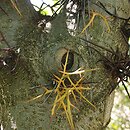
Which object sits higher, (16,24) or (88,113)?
(16,24)

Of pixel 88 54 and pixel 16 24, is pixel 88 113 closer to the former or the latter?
pixel 88 54

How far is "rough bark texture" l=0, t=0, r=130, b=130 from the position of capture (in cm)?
76

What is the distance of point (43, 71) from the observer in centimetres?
77

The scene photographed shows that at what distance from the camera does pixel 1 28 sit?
817mm

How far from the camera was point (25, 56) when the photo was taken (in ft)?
2.59

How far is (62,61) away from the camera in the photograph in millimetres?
765

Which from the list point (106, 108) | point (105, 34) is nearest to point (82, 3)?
point (105, 34)

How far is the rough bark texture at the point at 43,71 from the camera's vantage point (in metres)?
0.76

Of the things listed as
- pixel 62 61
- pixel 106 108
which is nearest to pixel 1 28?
pixel 62 61

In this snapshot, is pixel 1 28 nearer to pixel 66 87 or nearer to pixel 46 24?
pixel 46 24

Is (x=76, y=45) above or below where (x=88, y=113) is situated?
above

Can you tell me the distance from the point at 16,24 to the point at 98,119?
0.26 metres

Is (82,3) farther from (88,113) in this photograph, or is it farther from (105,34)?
(88,113)

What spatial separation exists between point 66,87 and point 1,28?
0.20m
